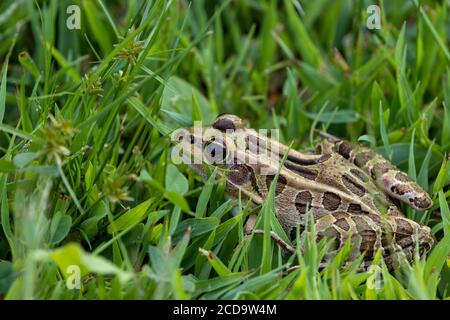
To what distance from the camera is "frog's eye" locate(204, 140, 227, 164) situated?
12.1 ft

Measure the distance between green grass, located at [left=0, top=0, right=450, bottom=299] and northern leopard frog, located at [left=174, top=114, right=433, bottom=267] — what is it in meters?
0.15

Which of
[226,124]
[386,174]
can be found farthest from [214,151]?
[386,174]

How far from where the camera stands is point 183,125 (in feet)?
13.2

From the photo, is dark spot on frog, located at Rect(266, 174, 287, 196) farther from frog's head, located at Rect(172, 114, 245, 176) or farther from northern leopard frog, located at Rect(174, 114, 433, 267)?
frog's head, located at Rect(172, 114, 245, 176)

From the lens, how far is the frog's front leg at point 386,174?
11.9 feet

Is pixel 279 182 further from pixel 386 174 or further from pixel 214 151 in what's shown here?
pixel 386 174

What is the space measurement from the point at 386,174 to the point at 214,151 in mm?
967

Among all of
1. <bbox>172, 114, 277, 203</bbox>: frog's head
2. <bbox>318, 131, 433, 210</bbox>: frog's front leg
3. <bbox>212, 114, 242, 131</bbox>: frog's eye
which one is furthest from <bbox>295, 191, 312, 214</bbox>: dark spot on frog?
<bbox>212, 114, 242, 131</bbox>: frog's eye

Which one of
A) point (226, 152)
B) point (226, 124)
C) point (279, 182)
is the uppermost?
point (226, 124)

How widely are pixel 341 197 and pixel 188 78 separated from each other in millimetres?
1668

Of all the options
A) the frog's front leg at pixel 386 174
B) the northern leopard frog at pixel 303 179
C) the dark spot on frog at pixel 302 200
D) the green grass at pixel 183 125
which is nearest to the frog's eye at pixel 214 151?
the northern leopard frog at pixel 303 179

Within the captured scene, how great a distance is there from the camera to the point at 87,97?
3.20 meters
